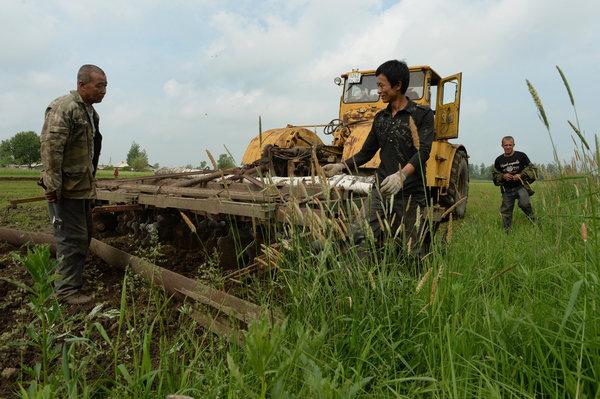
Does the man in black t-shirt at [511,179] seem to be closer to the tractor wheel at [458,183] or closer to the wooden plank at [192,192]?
the tractor wheel at [458,183]

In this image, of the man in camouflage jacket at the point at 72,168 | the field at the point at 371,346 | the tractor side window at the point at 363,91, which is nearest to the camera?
the field at the point at 371,346

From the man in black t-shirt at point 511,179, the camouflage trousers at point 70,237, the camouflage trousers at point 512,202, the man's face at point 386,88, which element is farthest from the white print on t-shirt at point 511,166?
the camouflage trousers at point 70,237

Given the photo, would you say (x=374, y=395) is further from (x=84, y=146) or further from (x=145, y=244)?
(x=145, y=244)

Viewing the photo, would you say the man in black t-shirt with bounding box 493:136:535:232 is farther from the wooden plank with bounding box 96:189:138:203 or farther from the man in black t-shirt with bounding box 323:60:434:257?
the wooden plank with bounding box 96:189:138:203

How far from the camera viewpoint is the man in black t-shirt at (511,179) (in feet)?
21.8

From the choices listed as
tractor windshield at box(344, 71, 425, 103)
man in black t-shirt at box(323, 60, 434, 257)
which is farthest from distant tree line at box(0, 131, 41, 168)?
man in black t-shirt at box(323, 60, 434, 257)

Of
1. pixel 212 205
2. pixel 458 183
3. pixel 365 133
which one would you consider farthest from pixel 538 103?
pixel 458 183

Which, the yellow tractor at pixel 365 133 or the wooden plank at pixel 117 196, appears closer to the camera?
the wooden plank at pixel 117 196

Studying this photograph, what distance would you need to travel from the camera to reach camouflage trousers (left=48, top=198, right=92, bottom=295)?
3.51 m

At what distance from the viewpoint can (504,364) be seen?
171 cm

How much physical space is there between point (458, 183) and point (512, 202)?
2.08 m

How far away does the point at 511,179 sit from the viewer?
6.74 metres

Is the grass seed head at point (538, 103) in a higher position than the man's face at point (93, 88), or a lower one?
lower

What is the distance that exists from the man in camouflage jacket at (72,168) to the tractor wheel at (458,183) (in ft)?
17.1
